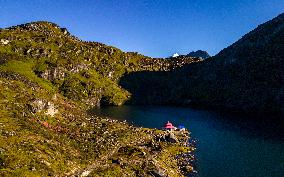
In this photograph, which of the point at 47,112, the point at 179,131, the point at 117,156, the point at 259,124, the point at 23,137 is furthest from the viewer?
the point at 259,124

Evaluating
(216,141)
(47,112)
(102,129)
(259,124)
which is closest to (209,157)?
(216,141)

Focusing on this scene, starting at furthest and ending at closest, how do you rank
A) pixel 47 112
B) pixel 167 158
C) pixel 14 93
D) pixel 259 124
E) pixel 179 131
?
1. pixel 259 124
2. pixel 179 131
3. pixel 14 93
4. pixel 47 112
5. pixel 167 158

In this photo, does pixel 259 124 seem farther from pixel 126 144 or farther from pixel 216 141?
pixel 126 144

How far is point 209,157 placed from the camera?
130625mm

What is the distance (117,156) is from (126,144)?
16769mm

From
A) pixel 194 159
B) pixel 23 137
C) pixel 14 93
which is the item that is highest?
pixel 14 93

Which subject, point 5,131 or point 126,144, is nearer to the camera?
point 5,131

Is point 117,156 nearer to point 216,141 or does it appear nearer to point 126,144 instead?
point 126,144

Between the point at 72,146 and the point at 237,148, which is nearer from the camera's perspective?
the point at 72,146

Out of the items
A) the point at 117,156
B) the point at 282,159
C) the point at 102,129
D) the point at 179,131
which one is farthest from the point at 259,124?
the point at 117,156

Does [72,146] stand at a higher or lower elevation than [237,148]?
higher

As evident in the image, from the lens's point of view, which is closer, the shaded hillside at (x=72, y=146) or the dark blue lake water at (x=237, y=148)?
the shaded hillside at (x=72, y=146)

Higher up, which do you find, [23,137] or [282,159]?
[23,137]

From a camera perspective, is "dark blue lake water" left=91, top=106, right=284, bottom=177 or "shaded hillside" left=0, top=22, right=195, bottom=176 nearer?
"shaded hillside" left=0, top=22, right=195, bottom=176
